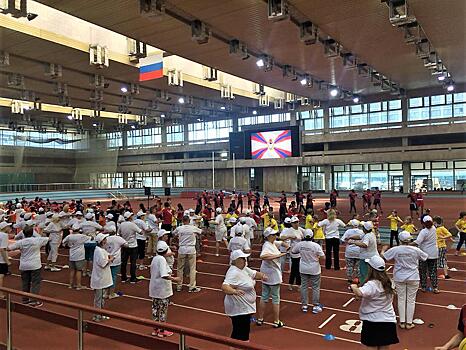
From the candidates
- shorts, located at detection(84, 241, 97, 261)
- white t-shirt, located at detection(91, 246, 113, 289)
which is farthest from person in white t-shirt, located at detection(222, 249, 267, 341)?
shorts, located at detection(84, 241, 97, 261)

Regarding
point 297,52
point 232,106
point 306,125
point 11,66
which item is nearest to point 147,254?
point 297,52

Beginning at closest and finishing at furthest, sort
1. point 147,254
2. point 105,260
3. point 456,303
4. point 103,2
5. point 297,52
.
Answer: point 105,260 → point 456,303 → point 103,2 → point 147,254 → point 297,52

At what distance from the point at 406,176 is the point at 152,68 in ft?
85.7

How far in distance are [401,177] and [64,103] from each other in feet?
95.3

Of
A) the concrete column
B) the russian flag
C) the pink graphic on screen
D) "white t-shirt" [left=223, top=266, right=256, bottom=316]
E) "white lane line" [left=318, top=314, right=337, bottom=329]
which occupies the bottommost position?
"white lane line" [left=318, top=314, right=337, bottom=329]

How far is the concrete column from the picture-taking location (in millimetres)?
34969

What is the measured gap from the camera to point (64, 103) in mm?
26422

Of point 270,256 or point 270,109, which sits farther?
point 270,109

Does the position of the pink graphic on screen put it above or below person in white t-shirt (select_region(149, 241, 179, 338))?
above

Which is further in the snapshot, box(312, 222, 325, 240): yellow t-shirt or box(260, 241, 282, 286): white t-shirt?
box(312, 222, 325, 240): yellow t-shirt

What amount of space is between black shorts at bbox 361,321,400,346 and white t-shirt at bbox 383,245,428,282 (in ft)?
7.34

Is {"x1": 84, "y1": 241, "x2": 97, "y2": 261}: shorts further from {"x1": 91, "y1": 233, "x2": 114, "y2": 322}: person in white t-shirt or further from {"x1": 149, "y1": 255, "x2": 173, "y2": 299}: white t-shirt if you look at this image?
{"x1": 149, "y1": 255, "x2": 173, "y2": 299}: white t-shirt

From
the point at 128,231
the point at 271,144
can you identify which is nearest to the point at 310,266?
the point at 128,231

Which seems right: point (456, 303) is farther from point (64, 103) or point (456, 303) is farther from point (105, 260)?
point (64, 103)
